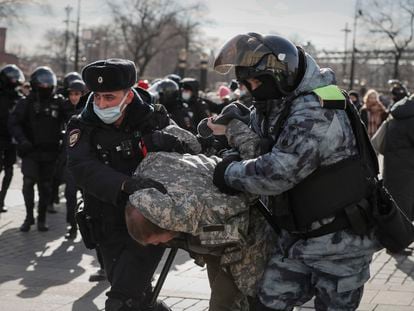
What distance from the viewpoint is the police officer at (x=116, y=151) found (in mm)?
3809

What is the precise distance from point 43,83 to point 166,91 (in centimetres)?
168

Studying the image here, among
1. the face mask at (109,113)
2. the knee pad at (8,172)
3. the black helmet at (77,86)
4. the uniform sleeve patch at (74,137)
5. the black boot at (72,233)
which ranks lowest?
the black boot at (72,233)

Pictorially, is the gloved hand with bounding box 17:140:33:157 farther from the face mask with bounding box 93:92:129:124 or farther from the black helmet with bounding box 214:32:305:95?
the black helmet with bounding box 214:32:305:95

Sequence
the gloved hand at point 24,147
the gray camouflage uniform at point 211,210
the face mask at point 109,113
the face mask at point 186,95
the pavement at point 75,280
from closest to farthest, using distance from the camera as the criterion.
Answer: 1. the gray camouflage uniform at point 211,210
2. the face mask at point 109,113
3. the pavement at point 75,280
4. the gloved hand at point 24,147
5. the face mask at point 186,95

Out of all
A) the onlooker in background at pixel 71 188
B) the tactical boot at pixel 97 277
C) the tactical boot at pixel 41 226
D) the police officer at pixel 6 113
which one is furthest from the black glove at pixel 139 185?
the police officer at pixel 6 113

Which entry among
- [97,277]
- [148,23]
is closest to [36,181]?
[97,277]

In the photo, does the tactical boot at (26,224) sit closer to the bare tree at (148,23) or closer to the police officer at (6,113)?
the police officer at (6,113)

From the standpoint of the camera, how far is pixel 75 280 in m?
6.48

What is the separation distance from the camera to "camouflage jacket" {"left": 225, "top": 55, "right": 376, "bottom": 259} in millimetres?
3082

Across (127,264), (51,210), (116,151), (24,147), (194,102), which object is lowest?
(51,210)

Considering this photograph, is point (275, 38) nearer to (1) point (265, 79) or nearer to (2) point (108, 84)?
(1) point (265, 79)

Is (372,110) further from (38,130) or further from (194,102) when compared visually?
(38,130)

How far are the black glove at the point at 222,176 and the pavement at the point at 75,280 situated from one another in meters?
2.30

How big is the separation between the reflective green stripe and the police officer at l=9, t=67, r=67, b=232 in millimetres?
5960
